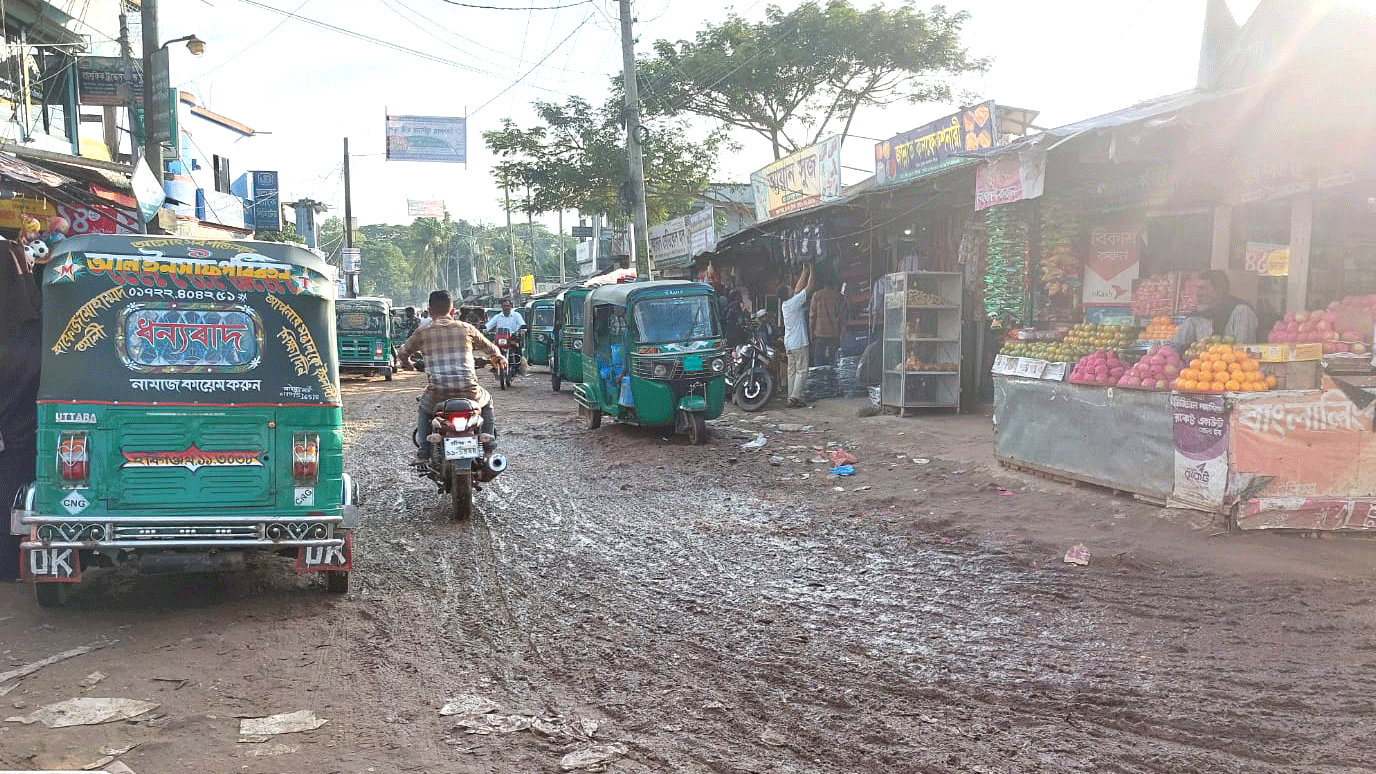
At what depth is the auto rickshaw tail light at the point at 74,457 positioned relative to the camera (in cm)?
487

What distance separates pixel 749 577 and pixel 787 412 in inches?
347

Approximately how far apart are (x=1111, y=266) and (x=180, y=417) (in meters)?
10.1

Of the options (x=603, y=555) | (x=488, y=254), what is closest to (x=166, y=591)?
(x=603, y=555)

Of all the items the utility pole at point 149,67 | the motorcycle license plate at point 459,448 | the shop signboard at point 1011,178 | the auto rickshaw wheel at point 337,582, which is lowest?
the auto rickshaw wheel at point 337,582

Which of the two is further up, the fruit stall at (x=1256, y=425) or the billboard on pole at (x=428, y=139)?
the billboard on pole at (x=428, y=139)

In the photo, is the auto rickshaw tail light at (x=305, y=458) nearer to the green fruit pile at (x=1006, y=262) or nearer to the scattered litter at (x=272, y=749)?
the scattered litter at (x=272, y=749)

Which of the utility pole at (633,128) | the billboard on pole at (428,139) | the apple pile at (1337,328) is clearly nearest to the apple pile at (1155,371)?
the apple pile at (1337,328)

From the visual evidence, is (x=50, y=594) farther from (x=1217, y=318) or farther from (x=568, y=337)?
(x=568, y=337)

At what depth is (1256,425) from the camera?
21.2 feet

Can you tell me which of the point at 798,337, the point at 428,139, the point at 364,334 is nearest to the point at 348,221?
the point at 428,139

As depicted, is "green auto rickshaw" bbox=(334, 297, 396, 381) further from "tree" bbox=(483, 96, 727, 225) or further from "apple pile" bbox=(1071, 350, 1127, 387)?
"apple pile" bbox=(1071, 350, 1127, 387)

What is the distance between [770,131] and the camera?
28812 millimetres

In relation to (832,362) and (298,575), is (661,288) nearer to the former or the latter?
(832,362)

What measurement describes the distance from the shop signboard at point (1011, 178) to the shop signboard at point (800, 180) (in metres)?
4.91
